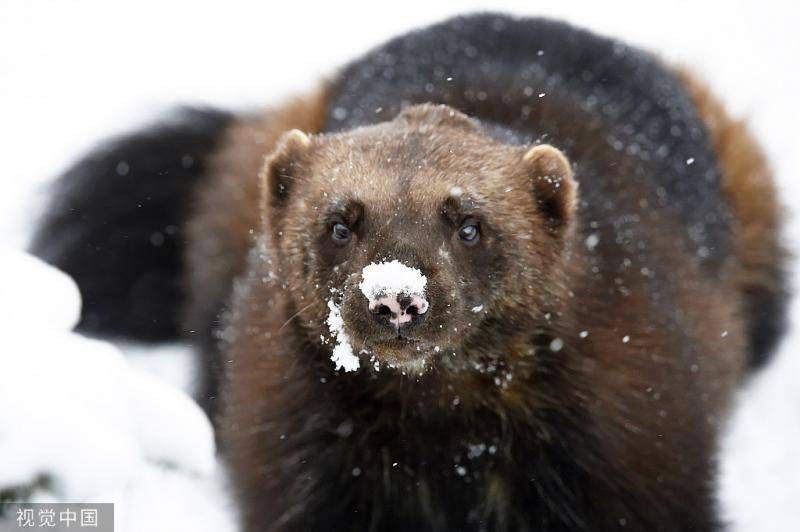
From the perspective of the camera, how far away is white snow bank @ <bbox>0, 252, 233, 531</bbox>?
246 cm

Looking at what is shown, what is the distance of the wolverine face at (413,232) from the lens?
2.83 m

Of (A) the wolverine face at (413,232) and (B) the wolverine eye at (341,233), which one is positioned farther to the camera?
(B) the wolverine eye at (341,233)

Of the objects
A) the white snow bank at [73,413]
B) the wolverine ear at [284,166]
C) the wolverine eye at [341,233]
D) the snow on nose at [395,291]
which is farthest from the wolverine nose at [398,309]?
the wolverine ear at [284,166]

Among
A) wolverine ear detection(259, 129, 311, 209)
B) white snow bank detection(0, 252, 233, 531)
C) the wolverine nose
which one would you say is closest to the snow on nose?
the wolverine nose

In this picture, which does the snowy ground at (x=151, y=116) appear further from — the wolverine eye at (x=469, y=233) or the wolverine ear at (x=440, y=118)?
the wolverine ear at (x=440, y=118)

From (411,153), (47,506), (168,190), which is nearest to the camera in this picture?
(47,506)

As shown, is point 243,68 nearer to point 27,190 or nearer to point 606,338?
point 27,190

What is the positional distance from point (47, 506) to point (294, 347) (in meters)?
1.00

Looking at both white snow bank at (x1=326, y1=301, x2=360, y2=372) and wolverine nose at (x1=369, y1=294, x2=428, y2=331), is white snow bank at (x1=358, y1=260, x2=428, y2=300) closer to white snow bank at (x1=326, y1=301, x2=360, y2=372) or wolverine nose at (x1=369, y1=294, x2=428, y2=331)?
wolverine nose at (x1=369, y1=294, x2=428, y2=331)

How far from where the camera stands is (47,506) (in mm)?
2533

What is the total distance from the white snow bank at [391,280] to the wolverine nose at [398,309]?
1 centimetres

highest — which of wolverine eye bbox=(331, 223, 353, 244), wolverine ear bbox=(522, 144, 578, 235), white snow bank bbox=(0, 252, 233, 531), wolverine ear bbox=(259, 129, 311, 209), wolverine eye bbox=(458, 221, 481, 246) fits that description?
wolverine ear bbox=(259, 129, 311, 209)

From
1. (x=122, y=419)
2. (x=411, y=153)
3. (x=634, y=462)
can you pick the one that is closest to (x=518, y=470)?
(x=634, y=462)

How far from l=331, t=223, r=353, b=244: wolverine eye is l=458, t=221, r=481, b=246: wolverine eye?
0.28 m
